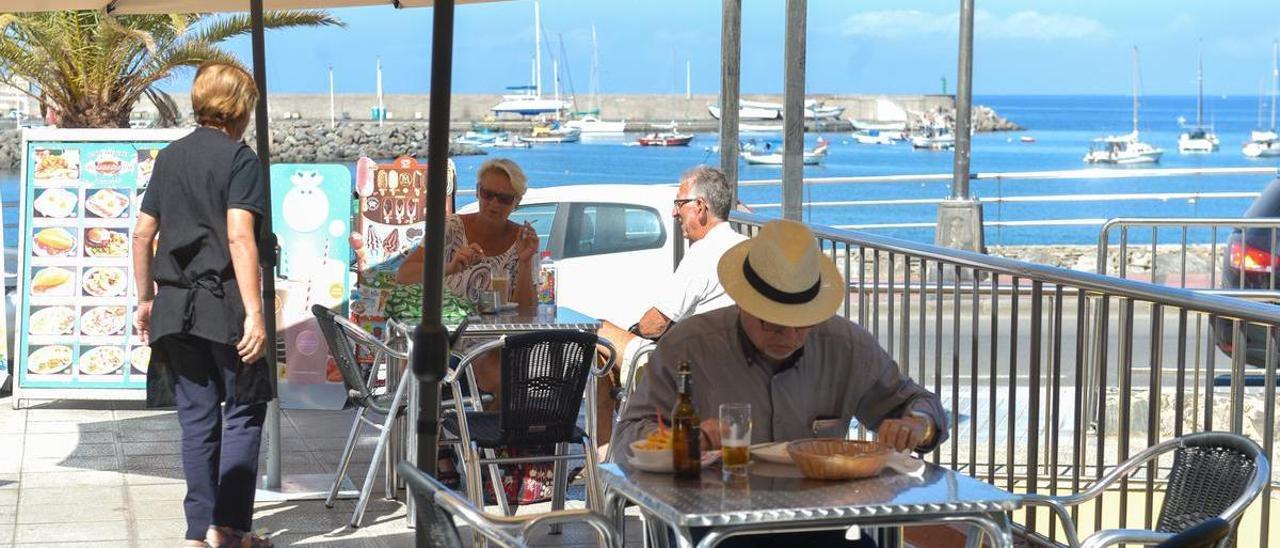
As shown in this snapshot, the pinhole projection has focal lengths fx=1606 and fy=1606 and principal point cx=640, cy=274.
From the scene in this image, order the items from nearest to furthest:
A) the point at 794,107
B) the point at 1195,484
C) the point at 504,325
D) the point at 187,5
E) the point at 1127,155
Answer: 1. the point at 1195,484
2. the point at 504,325
3. the point at 794,107
4. the point at 187,5
5. the point at 1127,155

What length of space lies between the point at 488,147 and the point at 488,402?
107045 mm

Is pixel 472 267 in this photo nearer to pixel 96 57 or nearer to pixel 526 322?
pixel 526 322

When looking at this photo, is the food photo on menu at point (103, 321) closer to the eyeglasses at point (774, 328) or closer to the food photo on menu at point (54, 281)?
the food photo on menu at point (54, 281)

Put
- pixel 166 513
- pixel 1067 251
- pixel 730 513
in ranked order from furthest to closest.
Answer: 1. pixel 1067 251
2. pixel 166 513
3. pixel 730 513

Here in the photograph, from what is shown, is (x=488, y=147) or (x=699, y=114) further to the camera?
(x=699, y=114)

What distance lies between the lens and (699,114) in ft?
433

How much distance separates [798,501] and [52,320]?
708 cm

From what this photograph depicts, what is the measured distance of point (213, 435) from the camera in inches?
221

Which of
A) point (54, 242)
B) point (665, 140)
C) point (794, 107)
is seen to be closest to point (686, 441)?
point (794, 107)

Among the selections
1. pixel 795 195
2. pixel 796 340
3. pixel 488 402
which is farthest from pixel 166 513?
pixel 796 340

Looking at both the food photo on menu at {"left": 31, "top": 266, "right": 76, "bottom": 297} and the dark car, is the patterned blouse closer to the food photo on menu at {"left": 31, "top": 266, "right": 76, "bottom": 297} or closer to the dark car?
the food photo on menu at {"left": 31, "top": 266, "right": 76, "bottom": 297}

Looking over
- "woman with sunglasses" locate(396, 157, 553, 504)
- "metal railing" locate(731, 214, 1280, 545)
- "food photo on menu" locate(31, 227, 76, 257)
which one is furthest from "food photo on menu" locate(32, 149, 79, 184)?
"metal railing" locate(731, 214, 1280, 545)

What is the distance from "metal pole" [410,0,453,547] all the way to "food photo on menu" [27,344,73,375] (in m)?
6.39

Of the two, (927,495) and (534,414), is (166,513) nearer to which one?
(534,414)
